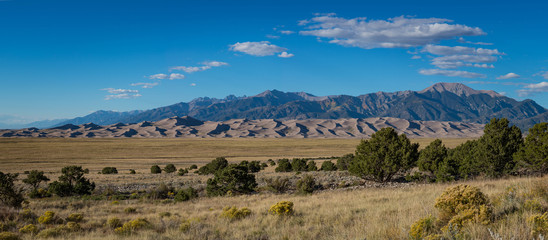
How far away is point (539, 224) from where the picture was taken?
5059 mm

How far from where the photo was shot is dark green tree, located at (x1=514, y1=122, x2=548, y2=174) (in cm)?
2069

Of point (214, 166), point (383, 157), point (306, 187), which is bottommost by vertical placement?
point (214, 166)

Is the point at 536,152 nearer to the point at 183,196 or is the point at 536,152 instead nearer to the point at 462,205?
the point at 462,205

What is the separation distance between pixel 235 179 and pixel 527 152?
822 inches

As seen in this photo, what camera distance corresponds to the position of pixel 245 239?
298 inches

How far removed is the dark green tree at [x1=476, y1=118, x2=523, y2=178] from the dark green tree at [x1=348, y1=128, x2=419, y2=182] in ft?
16.4

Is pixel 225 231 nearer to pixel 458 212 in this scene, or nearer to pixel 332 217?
pixel 332 217

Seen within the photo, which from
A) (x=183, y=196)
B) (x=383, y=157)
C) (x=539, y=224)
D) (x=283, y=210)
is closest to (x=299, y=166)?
(x=383, y=157)

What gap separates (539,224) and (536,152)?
2073cm

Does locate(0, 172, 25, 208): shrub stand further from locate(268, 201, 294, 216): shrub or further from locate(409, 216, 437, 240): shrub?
locate(409, 216, 437, 240): shrub

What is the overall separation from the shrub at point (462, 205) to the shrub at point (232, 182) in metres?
18.4

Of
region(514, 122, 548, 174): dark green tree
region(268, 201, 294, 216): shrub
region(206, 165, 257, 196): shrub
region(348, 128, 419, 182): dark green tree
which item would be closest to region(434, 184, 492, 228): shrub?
region(268, 201, 294, 216): shrub

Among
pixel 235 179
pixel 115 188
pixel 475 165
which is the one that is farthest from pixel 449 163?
pixel 115 188

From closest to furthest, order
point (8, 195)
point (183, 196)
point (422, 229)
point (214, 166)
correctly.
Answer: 1. point (422, 229)
2. point (8, 195)
3. point (183, 196)
4. point (214, 166)
